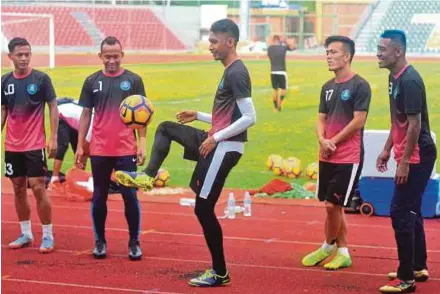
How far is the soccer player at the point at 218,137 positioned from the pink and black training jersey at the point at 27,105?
1.87 meters

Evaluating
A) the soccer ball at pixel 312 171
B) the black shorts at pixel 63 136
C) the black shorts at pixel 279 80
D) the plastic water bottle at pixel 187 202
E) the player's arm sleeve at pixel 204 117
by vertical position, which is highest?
the player's arm sleeve at pixel 204 117

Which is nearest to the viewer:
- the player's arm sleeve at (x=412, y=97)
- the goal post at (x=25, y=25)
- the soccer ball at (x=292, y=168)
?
the player's arm sleeve at (x=412, y=97)

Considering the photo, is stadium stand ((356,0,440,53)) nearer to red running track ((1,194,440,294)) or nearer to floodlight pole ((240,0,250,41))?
floodlight pole ((240,0,250,41))

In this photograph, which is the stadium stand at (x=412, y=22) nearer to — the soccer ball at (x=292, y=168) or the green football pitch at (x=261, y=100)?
the green football pitch at (x=261, y=100)

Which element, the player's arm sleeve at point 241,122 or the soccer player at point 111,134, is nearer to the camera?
the player's arm sleeve at point 241,122

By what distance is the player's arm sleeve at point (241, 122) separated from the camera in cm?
695

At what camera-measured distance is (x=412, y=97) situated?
267 inches

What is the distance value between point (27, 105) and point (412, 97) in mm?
3782

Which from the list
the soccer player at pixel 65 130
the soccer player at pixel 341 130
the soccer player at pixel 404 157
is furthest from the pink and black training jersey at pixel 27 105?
the soccer player at pixel 65 130

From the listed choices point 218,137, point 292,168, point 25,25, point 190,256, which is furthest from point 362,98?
point 25,25

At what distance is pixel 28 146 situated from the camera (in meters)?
8.77

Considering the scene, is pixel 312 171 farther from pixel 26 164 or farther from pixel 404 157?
pixel 404 157

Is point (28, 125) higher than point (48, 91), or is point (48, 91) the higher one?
point (48, 91)

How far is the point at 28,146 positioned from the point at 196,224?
269cm
